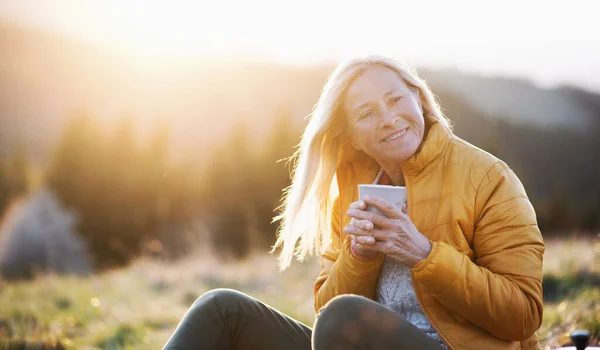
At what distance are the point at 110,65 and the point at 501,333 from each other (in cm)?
4238

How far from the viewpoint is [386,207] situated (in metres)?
2.24

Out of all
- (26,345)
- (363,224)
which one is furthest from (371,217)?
(26,345)

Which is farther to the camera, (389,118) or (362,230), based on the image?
(389,118)

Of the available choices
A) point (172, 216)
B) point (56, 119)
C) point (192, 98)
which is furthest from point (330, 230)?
point (56, 119)

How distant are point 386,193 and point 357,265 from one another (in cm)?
37

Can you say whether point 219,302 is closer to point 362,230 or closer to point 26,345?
point 362,230

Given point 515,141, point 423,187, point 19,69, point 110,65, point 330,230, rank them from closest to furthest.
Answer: point 423,187 < point 330,230 < point 515,141 < point 110,65 < point 19,69

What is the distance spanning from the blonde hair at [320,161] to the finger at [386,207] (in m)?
0.60

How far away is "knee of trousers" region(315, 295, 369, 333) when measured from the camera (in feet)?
6.92

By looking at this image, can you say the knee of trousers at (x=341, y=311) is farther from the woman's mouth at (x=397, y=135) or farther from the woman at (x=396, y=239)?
the woman's mouth at (x=397, y=135)

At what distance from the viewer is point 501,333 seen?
7.39 ft

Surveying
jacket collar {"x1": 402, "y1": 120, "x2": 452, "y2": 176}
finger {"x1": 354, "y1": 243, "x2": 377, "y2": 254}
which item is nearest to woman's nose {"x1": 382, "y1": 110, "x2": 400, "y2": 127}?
jacket collar {"x1": 402, "y1": 120, "x2": 452, "y2": 176}

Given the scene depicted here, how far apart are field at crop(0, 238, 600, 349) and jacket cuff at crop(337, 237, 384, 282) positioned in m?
1.64

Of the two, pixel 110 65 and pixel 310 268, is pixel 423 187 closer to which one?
pixel 310 268
